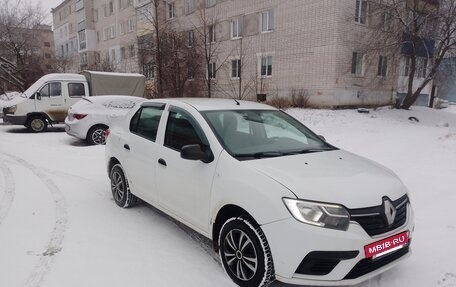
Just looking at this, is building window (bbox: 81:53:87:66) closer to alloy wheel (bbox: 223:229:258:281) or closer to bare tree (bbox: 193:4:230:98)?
bare tree (bbox: 193:4:230:98)

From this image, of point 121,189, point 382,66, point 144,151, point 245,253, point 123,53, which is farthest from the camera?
point 123,53

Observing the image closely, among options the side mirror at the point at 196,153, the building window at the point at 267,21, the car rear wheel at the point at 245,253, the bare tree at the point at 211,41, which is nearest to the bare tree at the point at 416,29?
the building window at the point at 267,21

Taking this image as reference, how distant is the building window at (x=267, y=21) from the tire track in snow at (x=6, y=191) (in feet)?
57.1

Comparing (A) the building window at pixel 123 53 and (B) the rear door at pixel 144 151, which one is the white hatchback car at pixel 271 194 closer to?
(B) the rear door at pixel 144 151

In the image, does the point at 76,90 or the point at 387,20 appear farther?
the point at 387,20

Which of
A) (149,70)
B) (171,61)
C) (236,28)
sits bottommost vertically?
(149,70)

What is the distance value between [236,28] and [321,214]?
22.4 metres

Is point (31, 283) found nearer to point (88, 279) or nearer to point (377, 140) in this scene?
point (88, 279)

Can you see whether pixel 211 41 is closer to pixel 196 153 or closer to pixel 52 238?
pixel 52 238

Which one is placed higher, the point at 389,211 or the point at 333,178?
the point at 333,178

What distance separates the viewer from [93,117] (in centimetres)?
1008

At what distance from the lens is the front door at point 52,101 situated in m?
12.6

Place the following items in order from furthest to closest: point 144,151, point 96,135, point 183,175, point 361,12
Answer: point 361,12 → point 96,135 → point 144,151 → point 183,175

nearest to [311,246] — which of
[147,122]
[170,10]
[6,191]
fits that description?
[147,122]
